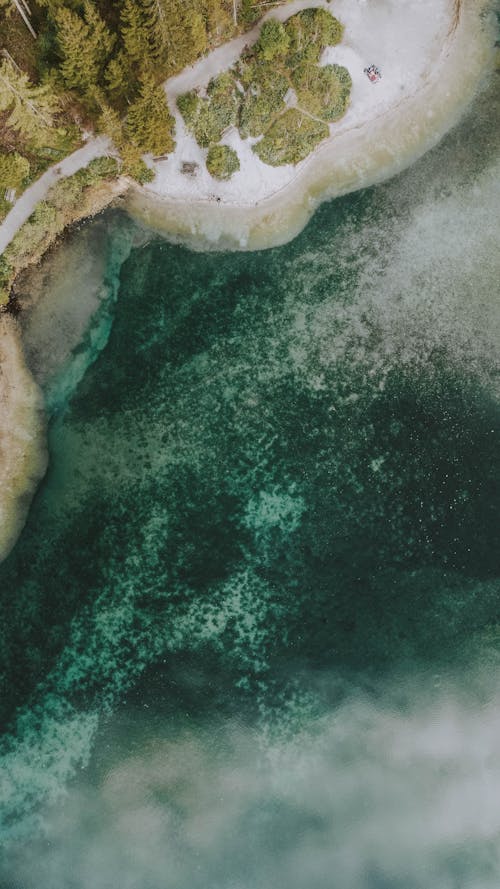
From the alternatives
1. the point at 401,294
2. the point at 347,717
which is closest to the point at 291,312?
the point at 401,294

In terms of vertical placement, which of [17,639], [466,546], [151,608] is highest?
[17,639]

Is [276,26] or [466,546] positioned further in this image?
[466,546]

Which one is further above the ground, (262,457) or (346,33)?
(346,33)

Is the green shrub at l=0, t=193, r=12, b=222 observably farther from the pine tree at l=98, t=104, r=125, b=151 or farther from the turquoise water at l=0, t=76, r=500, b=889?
the pine tree at l=98, t=104, r=125, b=151

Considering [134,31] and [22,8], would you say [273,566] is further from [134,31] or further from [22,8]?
[22,8]

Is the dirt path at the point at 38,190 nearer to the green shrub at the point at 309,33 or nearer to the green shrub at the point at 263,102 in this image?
the green shrub at the point at 263,102

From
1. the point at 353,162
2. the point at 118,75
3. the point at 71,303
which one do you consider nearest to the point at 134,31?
the point at 118,75

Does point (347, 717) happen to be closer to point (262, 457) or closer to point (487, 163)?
point (262, 457)
